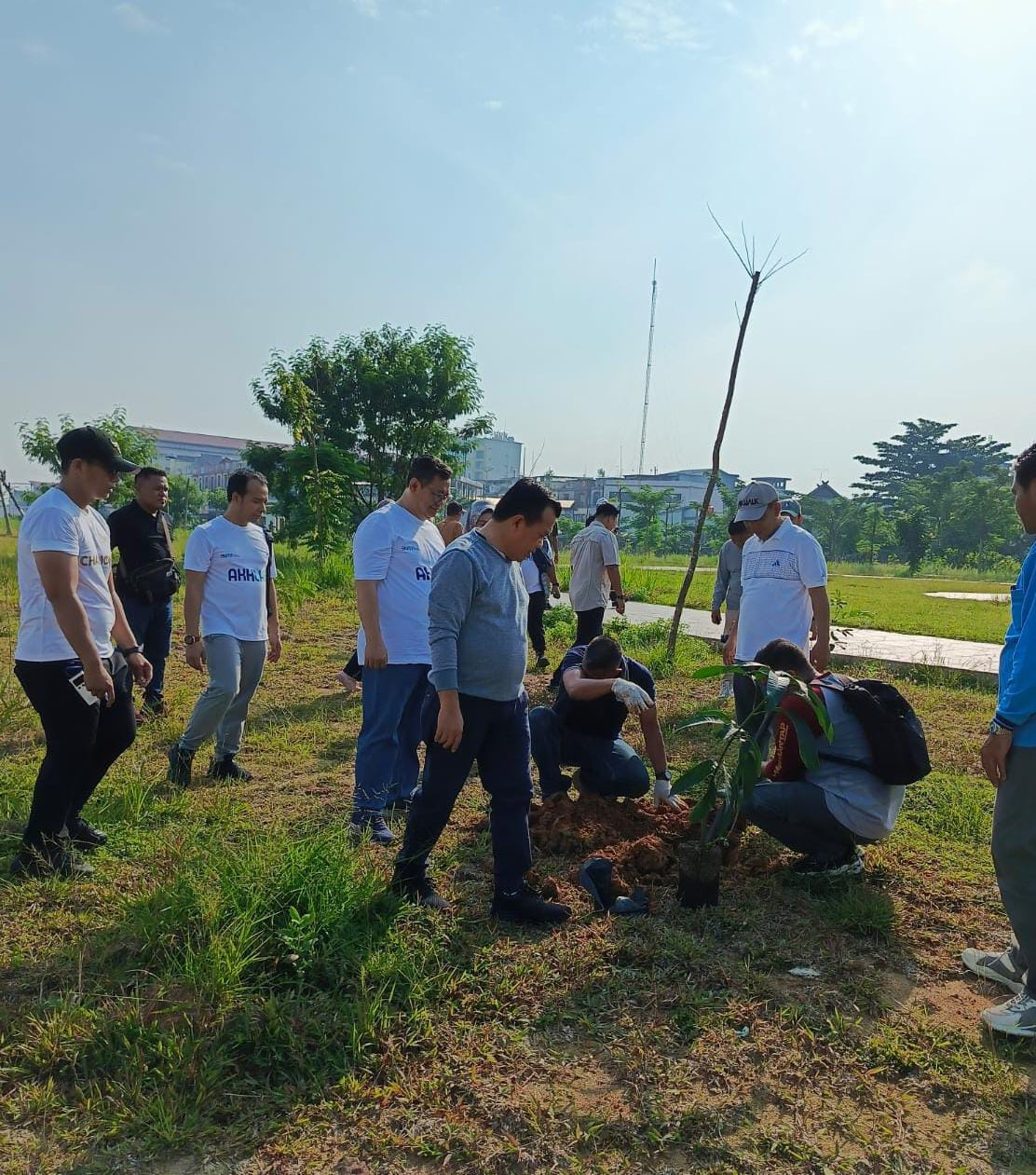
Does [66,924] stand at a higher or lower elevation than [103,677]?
lower

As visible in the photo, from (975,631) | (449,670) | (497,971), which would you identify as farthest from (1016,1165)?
(975,631)

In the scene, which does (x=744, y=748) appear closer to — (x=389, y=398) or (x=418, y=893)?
(x=418, y=893)

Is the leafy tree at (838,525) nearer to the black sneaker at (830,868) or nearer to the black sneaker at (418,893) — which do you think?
the black sneaker at (830,868)

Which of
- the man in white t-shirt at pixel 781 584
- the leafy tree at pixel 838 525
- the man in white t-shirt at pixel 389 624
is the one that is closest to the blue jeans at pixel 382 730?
the man in white t-shirt at pixel 389 624

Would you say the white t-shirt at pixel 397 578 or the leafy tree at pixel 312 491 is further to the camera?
the leafy tree at pixel 312 491

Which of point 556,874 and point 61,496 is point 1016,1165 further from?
point 61,496

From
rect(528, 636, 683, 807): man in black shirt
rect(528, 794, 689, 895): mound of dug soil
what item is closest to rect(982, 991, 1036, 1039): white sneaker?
rect(528, 794, 689, 895): mound of dug soil

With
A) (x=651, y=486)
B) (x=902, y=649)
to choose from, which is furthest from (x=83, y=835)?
(x=651, y=486)

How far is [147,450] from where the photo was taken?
18.0 meters

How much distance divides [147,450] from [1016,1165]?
19.0 meters

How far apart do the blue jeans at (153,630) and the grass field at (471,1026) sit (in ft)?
7.45

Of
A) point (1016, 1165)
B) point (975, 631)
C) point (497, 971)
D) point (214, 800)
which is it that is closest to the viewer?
point (1016, 1165)

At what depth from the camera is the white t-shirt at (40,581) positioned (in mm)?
3020

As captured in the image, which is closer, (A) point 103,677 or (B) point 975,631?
(A) point 103,677
